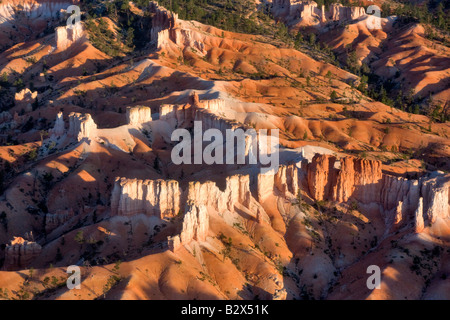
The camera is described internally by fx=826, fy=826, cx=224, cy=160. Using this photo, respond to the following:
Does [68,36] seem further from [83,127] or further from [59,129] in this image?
[83,127]

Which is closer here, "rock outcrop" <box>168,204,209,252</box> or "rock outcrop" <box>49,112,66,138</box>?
"rock outcrop" <box>168,204,209,252</box>

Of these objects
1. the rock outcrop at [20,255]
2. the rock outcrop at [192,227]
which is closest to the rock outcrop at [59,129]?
the rock outcrop at [20,255]

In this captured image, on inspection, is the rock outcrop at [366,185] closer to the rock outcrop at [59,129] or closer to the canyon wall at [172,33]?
the rock outcrop at [59,129]

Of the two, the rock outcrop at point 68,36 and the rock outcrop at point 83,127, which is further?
the rock outcrop at point 68,36

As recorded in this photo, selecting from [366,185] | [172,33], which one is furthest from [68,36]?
[366,185]

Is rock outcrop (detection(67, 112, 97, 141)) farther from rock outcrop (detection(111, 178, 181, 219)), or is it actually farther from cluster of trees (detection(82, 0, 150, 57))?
cluster of trees (detection(82, 0, 150, 57))

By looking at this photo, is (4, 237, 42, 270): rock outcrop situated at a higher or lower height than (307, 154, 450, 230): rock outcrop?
lower

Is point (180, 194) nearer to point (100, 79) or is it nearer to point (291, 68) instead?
point (100, 79)

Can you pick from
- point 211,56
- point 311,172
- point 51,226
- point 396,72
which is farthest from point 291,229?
point 396,72

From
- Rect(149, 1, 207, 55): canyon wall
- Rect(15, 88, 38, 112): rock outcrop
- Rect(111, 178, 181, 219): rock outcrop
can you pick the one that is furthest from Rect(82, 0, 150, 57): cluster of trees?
Rect(111, 178, 181, 219): rock outcrop
